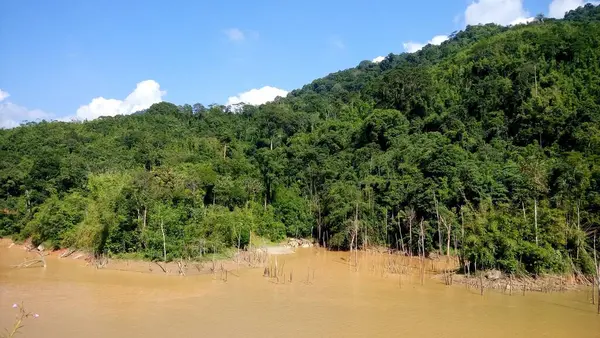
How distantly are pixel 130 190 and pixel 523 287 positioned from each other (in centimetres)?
2378

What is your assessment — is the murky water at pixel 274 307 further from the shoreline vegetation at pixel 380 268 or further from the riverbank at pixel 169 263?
the riverbank at pixel 169 263

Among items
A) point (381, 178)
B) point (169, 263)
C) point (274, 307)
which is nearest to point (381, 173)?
point (381, 178)

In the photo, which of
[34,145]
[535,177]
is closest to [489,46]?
[535,177]

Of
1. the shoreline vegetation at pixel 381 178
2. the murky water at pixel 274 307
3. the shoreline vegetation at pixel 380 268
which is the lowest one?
the murky water at pixel 274 307

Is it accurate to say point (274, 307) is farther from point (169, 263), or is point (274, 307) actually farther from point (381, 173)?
point (381, 173)

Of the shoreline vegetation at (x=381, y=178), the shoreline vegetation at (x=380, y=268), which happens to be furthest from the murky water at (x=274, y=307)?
the shoreline vegetation at (x=381, y=178)

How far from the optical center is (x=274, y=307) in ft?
61.3

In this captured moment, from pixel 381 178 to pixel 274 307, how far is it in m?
19.5

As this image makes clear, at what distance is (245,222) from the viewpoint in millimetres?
33000

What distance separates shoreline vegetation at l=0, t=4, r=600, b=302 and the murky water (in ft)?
8.76

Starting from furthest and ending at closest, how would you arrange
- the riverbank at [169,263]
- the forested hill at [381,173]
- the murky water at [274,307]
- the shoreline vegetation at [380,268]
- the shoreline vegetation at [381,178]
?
1. the riverbank at [169,263]
2. the forested hill at [381,173]
3. the shoreline vegetation at [381,178]
4. the shoreline vegetation at [380,268]
5. the murky water at [274,307]

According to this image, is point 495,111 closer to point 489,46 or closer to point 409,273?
point 489,46

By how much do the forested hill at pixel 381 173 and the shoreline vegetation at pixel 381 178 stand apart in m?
0.14

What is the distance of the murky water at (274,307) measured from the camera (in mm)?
15789
